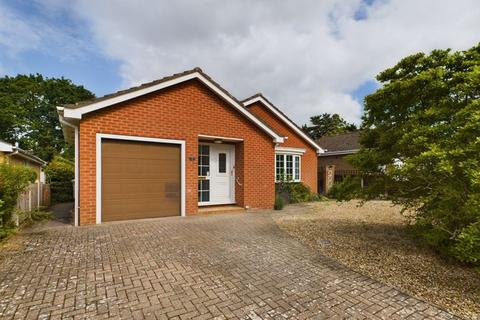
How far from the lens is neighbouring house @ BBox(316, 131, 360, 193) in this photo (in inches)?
715

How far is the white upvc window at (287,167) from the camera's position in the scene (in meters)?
14.2

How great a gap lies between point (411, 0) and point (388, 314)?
26.0 ft

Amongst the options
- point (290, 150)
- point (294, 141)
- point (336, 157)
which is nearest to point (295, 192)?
point (290, 150)

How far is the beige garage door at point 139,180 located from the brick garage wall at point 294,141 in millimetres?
7669

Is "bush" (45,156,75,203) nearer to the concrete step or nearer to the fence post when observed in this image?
the concrete step

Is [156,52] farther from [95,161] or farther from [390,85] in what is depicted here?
[390,85]

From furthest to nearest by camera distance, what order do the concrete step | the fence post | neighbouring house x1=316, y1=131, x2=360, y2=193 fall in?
neighbouring house x1=316, y1=131, x2=360, y2=193 → the fence post → the concrete step

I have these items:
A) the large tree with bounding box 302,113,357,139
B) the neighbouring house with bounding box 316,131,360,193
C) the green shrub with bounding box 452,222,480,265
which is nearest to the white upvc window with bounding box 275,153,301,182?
the neighbouring house with bounding box 316,131,360,193

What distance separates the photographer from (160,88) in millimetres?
8125

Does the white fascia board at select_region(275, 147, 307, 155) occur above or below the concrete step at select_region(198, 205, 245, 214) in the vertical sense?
above

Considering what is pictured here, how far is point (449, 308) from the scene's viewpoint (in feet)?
9.71

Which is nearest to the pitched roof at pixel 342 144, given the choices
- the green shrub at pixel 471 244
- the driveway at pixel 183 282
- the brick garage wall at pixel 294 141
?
the brick garage wall at pixel 294 141

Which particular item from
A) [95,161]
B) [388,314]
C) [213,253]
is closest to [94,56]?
[95,161]

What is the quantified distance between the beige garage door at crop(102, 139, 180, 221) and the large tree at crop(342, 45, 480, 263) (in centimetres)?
562
